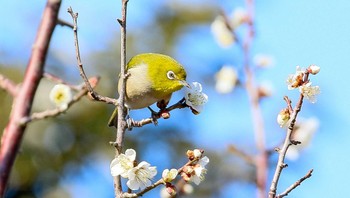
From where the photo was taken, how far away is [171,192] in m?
2.04

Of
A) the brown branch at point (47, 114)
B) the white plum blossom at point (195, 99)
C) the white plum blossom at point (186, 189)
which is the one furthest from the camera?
the white plum blossom at point (186, 189)

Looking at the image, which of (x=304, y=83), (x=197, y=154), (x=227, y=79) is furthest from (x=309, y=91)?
(x=227, y=79)

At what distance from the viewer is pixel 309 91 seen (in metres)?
2.08

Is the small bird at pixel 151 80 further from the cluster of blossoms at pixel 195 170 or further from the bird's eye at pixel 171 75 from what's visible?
the cluster of blossoms at pixel 195 170

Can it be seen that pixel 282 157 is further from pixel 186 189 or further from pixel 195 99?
pixel 186 189

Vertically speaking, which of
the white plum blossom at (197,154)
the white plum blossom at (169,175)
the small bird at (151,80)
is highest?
the small bird at (151,80)

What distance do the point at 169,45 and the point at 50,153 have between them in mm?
4630

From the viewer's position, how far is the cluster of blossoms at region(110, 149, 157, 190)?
2039 millimetres

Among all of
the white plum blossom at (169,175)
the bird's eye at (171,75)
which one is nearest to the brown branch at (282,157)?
the white plum blossom at (169,175)

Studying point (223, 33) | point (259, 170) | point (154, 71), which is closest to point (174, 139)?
point (223, 33)

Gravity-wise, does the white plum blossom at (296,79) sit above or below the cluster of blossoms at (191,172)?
above

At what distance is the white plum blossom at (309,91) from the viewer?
205 centimetres

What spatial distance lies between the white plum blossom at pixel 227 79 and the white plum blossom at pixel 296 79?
153 centimetres

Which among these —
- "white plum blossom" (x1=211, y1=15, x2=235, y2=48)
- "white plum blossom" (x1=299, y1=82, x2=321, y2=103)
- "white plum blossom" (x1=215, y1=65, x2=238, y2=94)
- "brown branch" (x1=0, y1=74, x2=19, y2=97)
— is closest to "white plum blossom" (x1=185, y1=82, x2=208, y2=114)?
"white plum blossom" (x1=299, y1=82, x2=321, y2=103)
